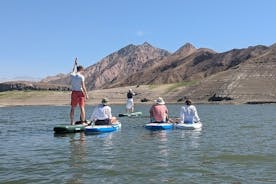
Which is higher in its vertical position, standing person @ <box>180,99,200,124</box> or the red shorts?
the red shorts

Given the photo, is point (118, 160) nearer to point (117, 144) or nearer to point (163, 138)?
point (117, 144)

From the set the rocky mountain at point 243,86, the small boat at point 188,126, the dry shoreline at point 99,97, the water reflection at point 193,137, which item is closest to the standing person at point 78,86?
the water reflection at point 193,137

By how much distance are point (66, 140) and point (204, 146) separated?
22.3ft

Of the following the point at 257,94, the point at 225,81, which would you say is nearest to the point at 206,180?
the point at 257,94

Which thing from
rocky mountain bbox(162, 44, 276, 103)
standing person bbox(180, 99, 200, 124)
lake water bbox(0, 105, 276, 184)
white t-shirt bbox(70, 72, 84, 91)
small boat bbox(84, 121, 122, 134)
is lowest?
lake water bbox(0, 105, 276, 184)

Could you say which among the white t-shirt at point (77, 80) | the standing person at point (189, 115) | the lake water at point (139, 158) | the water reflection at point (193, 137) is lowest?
the lake water at point (139, 158)

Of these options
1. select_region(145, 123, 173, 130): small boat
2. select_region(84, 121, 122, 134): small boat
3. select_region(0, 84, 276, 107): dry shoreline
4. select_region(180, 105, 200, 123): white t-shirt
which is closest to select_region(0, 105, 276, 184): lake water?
select_region(84, 121, 122, 134): small boat

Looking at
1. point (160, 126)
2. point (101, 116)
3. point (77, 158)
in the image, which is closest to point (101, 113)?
point (101, 116)

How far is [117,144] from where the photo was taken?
21.2 metres

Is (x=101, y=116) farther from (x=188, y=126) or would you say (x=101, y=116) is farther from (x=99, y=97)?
(x=99, y=97)

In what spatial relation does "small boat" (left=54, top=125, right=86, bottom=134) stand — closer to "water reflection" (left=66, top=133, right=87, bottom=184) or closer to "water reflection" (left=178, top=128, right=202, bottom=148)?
"water reflection" (left=66, top=133, right=87, bottom=184)

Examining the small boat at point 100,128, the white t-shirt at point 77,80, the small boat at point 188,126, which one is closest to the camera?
the white t-shirt at point 77,80

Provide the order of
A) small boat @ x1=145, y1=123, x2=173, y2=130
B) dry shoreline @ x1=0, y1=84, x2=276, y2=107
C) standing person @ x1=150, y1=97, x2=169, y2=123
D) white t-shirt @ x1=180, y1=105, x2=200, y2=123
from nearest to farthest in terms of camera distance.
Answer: small boat @ x1=145, y1=123, x2=173, y2=130 → white t-shirt @ x1=180, y1=105, x2=200, y2=123 → standing person @ x1=150, y1=97, x2=169, y2=123 → dry shoreline @ x1=0, y1=84, x2=276, y2=107

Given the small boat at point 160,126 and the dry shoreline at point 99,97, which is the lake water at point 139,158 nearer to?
the small boat at point 160,126
